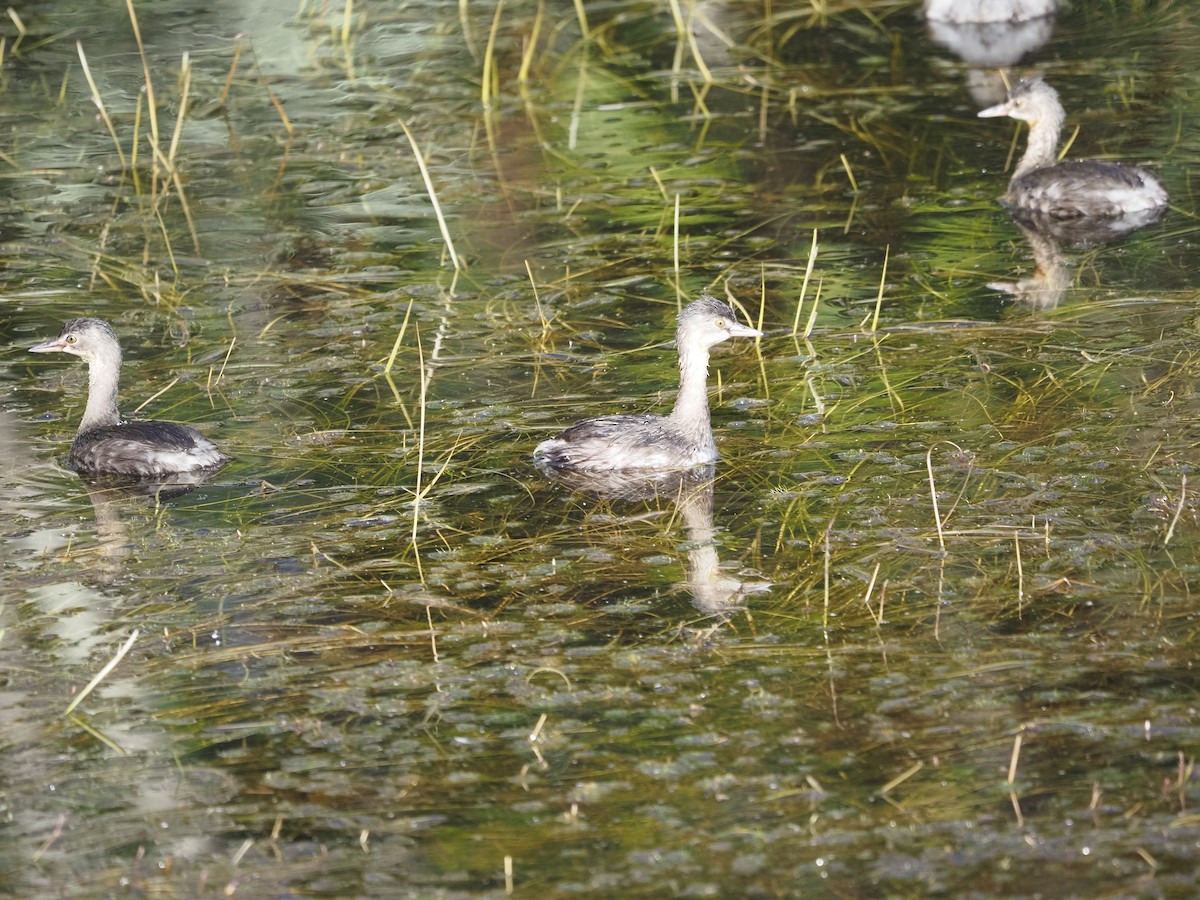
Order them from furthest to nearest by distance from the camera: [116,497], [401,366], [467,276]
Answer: [467,276]
[401,366]
[116,497]

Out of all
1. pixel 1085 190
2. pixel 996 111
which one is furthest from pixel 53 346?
pixel 996 111

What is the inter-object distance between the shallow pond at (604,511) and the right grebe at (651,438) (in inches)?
5.9

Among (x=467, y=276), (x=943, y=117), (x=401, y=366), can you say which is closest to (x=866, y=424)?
(x=401, y=366)

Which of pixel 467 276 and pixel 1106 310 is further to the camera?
pixel 467 276

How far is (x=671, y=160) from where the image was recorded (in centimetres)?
1158

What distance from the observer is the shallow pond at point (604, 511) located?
487 centimetres

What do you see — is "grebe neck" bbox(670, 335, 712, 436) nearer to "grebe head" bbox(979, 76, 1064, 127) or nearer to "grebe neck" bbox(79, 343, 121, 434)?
"grebe neck" bbox(79, 343, 121, 434)

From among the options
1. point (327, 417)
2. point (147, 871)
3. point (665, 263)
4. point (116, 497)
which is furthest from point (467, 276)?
point (147, 871)

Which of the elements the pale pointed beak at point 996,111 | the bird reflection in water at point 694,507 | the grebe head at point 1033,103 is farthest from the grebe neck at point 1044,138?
the bird reflection in water at point 694,507

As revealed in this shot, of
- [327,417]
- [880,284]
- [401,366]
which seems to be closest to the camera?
[327,417]

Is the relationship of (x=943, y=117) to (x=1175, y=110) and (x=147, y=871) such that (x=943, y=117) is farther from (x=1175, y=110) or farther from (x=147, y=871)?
(x=147, y=871)

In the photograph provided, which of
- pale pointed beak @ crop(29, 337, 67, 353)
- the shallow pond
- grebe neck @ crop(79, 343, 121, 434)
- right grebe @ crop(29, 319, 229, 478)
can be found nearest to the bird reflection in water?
the shallow pond

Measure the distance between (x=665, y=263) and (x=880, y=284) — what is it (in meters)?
1.30

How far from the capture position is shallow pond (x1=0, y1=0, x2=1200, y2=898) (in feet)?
16.0
